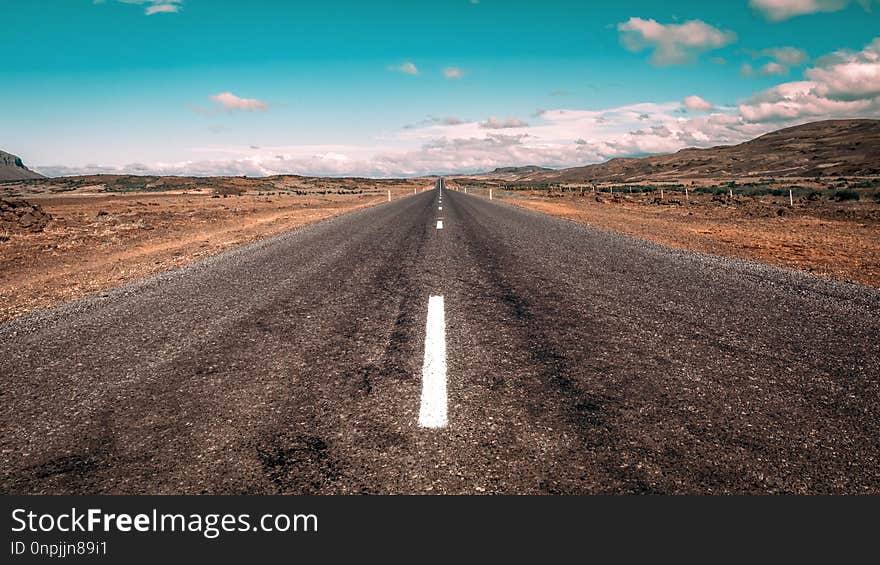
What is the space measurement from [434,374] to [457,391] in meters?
0.33

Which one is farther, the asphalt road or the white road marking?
the white road marking

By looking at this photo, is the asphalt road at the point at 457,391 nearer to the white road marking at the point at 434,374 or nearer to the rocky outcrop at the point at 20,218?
the white road marking at the point at 434,374

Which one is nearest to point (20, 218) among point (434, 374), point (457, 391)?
point (434, 374)

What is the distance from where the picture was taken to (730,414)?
2.90 m

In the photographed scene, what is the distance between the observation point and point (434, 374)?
350cm

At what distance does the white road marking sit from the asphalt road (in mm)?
42

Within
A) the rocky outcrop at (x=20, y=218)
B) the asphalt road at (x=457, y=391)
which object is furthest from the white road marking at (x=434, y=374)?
the rocky outcrop at (x=20, y=218)

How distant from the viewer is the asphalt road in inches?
93.0

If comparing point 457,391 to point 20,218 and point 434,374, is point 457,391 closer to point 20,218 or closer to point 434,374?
point 434,374

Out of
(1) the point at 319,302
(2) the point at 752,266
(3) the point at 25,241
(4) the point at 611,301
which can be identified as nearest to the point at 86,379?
(1) the point at 319,302

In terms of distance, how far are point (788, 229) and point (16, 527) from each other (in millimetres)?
19833

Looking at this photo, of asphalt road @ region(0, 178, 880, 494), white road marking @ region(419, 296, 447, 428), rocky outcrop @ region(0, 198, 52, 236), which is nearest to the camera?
asphalt road @ region(0, 178, 880, 494)

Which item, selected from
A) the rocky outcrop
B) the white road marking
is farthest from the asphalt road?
the rocky outcrop

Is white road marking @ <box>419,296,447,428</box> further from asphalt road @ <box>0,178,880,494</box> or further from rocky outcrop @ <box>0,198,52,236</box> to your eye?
rocky outcrop @ <box>0,198,52,236</box>
